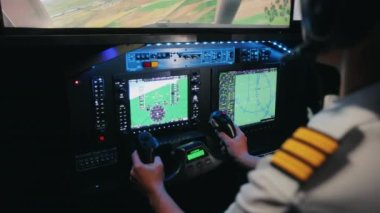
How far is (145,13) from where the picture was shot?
1.45 metres

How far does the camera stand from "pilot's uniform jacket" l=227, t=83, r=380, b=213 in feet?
2.21

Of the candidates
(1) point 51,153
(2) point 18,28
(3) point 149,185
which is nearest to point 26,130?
(1) point 51,153

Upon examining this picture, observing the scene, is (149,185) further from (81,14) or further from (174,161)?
(81,14)

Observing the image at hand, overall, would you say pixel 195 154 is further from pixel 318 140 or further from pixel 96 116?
pixel 318 140

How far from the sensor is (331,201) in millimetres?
672

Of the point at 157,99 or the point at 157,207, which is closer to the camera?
the point at 157,207

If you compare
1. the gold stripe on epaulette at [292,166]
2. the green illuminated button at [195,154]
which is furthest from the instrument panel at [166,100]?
the gold stripe on epaulette at [292,166]

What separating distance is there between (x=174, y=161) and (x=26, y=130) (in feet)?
2.09

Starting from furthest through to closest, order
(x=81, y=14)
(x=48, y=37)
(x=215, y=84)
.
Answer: (x=215, y=84)
(x=81, y=14)
(x=48, y=37)

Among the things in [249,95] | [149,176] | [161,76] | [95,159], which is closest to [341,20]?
[149,176]

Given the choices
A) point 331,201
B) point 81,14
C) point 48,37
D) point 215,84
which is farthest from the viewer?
point 215,84

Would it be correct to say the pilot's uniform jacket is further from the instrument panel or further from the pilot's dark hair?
the instrument panel

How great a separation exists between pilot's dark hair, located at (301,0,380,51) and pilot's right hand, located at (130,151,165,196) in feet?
2.52

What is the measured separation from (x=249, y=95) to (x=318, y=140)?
1.29 m
